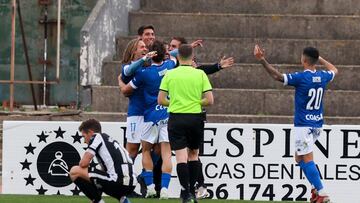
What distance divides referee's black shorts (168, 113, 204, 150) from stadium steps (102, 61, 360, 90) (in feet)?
22.8

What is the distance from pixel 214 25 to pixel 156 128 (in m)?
7.15

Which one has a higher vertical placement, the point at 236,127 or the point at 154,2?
the point at 154,2

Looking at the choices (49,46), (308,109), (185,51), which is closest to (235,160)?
(308,109)

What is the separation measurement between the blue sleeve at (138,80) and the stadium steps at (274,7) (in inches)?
300

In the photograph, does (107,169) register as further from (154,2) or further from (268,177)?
(154,2)

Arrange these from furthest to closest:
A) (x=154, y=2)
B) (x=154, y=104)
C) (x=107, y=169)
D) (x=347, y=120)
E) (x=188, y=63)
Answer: (x=154, y=2)
(x=347, y=120)
(x=154, y=104)
(x=188, y=63)
(x=107, y=169)

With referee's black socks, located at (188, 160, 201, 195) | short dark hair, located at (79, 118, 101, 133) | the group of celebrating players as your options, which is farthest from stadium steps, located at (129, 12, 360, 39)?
short dark hair, located at (79, 118, 101, 133)

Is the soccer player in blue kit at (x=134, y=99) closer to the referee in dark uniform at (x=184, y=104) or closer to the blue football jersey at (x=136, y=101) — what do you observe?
the blue football jersey at (x=136, y=101)

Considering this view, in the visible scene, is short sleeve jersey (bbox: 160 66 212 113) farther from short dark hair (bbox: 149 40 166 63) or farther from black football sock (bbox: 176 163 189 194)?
short dark hair (bbox: 149 40 166 63)

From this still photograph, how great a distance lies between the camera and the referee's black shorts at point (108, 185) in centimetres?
1461

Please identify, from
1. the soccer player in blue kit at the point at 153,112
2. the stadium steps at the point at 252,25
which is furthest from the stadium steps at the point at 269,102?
the soccer player in blue kit at the point at 153,112

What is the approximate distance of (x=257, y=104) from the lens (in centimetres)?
2192

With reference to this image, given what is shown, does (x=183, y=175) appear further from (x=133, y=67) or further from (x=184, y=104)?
(x=133, y=67)

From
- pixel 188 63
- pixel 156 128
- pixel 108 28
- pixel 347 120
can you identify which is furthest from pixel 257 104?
pixel 188 63
